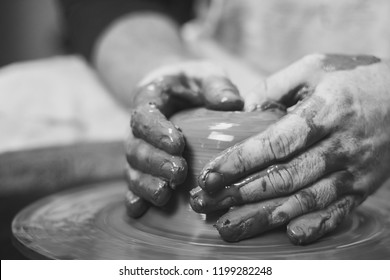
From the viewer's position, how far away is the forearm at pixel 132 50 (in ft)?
6.49

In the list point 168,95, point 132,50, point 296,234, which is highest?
point 168,95

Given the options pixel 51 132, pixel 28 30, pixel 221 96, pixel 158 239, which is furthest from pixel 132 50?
pixel 28 30

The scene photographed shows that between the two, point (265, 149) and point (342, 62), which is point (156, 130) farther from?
point (342, 62)

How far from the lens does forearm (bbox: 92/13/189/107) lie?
1.98 m

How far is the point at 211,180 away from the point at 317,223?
202mm

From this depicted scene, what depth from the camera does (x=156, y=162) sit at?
96cm

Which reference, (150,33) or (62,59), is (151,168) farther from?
(62,59)

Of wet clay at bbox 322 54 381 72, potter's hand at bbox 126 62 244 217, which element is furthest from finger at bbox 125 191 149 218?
wet clay at bbox 322 54 381 72

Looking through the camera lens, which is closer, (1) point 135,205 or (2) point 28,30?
(1) point 135,205

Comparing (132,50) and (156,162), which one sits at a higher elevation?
(156,162)

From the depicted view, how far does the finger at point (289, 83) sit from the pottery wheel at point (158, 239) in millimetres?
275

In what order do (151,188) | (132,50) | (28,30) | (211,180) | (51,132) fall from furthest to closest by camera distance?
(28,30), (132,50), (51,132), (151,188), (211,180)

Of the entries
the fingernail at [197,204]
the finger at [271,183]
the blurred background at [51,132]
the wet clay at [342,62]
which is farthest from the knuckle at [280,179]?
the blurred background at [51,132]
